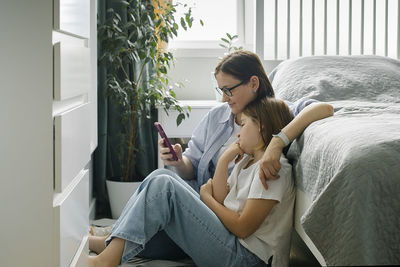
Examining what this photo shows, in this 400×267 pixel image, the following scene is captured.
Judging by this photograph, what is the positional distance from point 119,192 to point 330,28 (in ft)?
4.85

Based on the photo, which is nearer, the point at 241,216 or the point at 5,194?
the point at 5,194

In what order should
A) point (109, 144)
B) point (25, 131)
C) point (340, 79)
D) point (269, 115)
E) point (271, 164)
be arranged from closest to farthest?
point (25, 131), point (271, 164), point (269, 115), point (340, 79), point (109, 144)

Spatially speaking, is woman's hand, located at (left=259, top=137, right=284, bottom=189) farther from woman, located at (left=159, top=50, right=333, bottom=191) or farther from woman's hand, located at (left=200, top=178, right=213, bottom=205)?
woman's hand, located at (left=200, top=178, right=213, bottom=205)

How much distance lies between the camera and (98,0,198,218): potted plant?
272cm

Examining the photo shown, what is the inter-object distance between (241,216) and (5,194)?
2.62ft

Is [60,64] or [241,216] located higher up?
[60,64]

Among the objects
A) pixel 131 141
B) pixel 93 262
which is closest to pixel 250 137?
pixel 93 262

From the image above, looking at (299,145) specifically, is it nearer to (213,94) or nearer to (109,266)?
(109,266)

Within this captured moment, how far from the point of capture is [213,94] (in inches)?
133

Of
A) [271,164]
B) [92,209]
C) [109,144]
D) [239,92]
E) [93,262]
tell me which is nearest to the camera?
[271,164]

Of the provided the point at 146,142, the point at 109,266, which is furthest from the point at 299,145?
the point at 146,142

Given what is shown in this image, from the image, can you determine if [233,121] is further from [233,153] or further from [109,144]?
[109,144]

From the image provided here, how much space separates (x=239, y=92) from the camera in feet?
6.40

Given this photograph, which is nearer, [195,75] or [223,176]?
[223,176]
